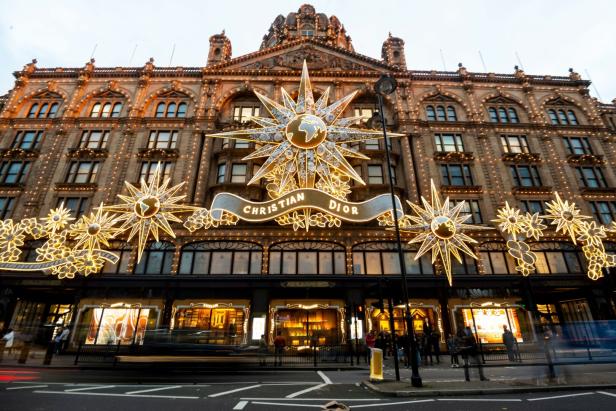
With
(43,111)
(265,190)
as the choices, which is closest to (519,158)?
(265,190)

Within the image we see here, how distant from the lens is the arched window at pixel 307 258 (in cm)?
2225

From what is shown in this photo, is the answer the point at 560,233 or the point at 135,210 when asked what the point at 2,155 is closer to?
the point at 135,210

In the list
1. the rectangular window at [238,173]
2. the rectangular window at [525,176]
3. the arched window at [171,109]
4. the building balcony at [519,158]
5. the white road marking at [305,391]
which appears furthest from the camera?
the arched window at [171,109]

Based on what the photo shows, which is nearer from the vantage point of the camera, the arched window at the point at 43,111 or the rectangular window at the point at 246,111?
the arched window at the point at 43,111

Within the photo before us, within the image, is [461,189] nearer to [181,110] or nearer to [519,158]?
[519,158]

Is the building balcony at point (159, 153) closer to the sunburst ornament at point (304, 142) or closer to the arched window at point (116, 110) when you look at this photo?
the arched window at point (116, 110)

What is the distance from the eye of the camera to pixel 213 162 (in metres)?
26.5

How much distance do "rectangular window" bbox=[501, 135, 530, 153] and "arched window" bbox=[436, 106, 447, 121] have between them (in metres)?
5.62

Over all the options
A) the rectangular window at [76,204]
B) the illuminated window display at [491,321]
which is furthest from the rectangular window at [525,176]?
the rectangular window at [76,204]

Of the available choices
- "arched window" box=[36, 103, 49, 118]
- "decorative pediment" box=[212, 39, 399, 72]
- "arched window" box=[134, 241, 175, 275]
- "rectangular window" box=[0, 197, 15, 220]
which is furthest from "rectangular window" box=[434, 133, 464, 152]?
"arched window" box=[36, 103, 49, 118]

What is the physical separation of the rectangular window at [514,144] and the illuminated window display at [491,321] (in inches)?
576

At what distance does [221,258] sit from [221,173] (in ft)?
24.6

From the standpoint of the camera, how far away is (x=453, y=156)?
26.8 metres

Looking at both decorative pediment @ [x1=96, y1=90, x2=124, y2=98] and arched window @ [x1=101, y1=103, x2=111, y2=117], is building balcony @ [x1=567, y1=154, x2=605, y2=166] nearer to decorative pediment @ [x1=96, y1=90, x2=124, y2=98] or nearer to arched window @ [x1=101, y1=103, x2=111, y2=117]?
decorative pediment @ [x1=96, y1=90, x2=124, y2=98]
